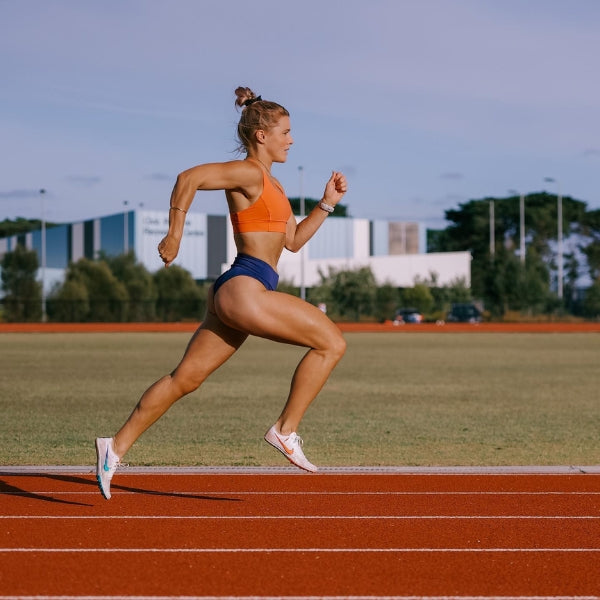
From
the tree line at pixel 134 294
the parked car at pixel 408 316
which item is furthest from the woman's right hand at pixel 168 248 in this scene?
the parked car at pixel 408 316

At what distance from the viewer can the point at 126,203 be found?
78.7m

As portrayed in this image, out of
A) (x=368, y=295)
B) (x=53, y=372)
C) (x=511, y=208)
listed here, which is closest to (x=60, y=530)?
(x=53, y=372)

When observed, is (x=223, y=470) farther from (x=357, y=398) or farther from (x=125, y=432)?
(x=357, y=398)

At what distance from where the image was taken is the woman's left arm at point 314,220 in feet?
22.9

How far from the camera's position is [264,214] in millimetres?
6508

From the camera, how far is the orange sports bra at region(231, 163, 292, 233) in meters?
6.49

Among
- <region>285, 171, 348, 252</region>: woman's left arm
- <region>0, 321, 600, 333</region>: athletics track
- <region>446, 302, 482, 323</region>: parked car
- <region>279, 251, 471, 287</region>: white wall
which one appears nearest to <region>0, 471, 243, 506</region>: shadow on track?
<region>285, 171, 348, 252</region>: woman's left arm

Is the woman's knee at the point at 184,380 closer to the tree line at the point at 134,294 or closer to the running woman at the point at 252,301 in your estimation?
the running woman at the point at 252,301

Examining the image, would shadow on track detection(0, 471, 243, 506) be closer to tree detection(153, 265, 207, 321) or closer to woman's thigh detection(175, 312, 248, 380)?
woman's thigh detection(175, 312, 248, 380)

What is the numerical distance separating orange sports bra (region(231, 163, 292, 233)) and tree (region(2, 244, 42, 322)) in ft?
206

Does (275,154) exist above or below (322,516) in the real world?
above

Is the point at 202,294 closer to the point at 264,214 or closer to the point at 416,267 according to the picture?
the point at 416,267

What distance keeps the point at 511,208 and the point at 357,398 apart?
107 meters

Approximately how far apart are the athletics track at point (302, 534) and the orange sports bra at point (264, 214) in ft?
5.39
